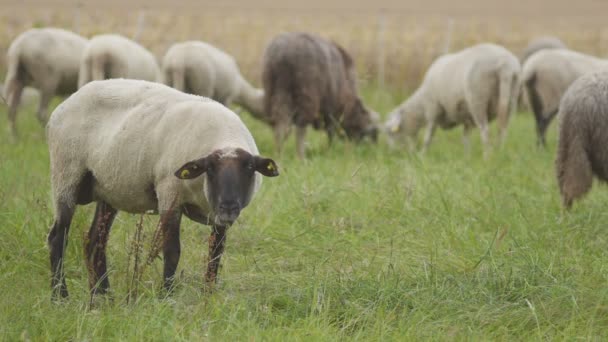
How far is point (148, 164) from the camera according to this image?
527 centimetres

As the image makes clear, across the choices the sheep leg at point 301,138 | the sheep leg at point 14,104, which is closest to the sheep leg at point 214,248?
the sheep leg at point 301,138

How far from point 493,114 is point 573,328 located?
7.31 meters

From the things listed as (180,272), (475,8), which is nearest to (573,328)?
(180,272)

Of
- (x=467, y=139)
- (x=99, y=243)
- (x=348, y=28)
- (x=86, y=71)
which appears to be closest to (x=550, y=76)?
(x=467, y=139)

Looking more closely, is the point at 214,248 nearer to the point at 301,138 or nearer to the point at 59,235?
the point at 59,235

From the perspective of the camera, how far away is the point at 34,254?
19.4 ft

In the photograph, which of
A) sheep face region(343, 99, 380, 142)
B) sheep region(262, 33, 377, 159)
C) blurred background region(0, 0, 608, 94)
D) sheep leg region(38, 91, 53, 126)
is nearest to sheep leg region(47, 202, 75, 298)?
sheep region(262, 33, 377, 159)

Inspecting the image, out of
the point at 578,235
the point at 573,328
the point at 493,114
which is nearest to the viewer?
the point at 573,328

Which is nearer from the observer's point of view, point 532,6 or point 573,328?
point 573,328

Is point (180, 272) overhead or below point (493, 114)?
overhead

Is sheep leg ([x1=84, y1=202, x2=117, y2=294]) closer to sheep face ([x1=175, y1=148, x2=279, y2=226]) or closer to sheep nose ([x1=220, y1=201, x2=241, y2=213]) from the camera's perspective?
sheep face ([x1=175, y1=148, x2=279, y2=226])

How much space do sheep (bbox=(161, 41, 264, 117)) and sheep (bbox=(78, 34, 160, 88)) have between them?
0.51 m

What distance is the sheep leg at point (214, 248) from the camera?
511 centimetres

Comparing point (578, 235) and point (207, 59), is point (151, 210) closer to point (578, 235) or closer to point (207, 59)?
point (578, 235)
